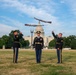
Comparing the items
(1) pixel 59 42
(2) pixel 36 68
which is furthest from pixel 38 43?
(2) pixel 36 68

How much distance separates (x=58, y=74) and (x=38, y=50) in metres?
5.09

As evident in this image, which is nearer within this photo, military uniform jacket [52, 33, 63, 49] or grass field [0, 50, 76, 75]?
grass field [0, 50, 76, 75]

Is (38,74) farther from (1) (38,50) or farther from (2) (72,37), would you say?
(2) (72,37)

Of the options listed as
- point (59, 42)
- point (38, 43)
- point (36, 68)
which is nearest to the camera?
point (36, 68)

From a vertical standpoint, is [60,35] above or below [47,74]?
above

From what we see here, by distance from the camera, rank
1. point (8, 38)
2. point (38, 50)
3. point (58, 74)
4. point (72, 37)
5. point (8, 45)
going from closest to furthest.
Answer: point (58, 74) → point (38, 50) → point (8, 45) → point (8, 38) → point (72, 37)

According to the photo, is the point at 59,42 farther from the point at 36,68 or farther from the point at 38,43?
the point at 36,68

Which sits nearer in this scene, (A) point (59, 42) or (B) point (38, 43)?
(B) point (38, 43)

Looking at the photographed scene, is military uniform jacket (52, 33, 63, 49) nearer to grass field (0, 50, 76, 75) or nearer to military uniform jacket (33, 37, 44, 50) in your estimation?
military uniform jacket (33, 37, 44, 50)

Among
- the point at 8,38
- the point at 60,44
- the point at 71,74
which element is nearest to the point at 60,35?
the point at 60,44

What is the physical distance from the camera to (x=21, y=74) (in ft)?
36.8

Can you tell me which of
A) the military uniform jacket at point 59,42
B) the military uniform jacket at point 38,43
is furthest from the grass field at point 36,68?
the military uniform jacket at point 59,42

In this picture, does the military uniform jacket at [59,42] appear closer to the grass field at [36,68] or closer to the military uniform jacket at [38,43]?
the military uniform jacket at [38,43]

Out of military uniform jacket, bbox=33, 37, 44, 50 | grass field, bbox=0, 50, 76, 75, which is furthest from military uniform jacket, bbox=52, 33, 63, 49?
grass field, bbox=0, 50, 76, 75
